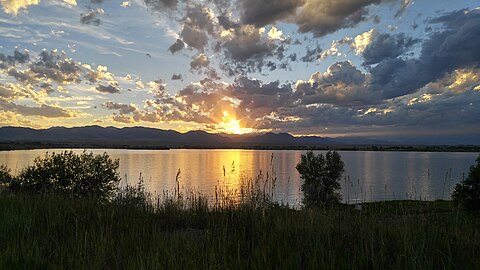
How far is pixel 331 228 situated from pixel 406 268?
1902mm

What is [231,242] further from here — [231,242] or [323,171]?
[323,171]

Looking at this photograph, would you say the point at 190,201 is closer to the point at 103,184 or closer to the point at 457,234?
the point at 457,234

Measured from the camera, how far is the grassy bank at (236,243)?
4.35 m

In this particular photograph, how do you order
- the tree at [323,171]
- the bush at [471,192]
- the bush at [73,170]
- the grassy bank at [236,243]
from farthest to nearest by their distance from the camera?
1. the tree at [323,171]
2. the bush at [73,170]
3. the bush at [471,192]
4. the grassy bank at [236,243]

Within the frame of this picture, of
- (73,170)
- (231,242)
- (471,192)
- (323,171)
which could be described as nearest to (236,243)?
(231,242)

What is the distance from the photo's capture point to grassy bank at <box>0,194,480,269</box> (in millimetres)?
4348

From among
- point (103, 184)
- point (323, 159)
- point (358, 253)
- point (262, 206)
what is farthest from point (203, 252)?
point (323, 159)

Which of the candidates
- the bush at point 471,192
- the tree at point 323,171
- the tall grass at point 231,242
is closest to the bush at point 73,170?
the tree at point 323,171

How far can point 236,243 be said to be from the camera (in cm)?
523

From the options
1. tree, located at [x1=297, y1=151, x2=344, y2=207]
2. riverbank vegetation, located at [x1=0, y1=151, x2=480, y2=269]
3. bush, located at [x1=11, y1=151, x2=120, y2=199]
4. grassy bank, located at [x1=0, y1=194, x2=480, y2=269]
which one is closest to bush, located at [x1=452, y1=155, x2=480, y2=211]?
tree, located at [x1=297, y1=151, x2=344, y2=207]

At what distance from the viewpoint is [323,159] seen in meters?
76.1

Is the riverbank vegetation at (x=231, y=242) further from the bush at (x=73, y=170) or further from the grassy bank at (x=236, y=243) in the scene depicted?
the bush at (x=73, y=170)

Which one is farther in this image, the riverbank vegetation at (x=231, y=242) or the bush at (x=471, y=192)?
the bush at (x=471, y=192)

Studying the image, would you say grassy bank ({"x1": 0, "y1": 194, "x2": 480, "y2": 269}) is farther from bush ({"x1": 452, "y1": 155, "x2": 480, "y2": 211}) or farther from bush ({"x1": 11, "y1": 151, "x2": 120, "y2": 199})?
bush ({"x1": 11, "y1": 151, "x2": 120, "y2": 199})
